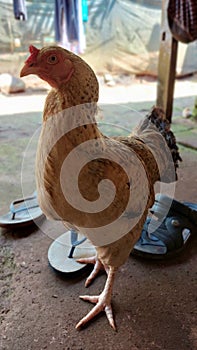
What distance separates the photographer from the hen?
0.85m

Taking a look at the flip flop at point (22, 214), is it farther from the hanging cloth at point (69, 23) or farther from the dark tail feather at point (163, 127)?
the hanging cloth at point (69, 23)

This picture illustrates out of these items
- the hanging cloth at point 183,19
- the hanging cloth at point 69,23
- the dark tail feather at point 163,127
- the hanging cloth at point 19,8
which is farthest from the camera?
the hanging cloth at point 69,23

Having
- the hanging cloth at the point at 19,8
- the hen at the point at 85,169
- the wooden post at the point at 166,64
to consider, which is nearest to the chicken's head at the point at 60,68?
the hen at the point at 85,169

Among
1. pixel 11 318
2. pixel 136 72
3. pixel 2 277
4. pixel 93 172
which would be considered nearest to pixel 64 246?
pixel 2 277

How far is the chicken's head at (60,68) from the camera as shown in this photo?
2.70 ft

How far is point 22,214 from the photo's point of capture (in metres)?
1.62

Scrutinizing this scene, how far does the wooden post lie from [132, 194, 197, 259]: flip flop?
1803 mm

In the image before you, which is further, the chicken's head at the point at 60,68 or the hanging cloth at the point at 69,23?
the hanging cloth at the point at 69,23

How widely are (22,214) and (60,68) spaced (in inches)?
38.7

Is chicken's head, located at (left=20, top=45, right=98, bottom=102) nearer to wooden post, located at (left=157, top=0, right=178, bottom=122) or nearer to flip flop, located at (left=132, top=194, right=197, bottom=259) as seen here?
flip flop, located at (left=132, top=194, right=197, bottom=259)

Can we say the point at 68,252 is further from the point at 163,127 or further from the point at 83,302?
the point at 163,127

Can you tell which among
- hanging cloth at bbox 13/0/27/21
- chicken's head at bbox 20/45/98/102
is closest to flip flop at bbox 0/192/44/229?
chicken's head at bbox 20/45/98/102

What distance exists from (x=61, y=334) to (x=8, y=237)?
619 millimetres

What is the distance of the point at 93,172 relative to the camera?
91 centimetres
